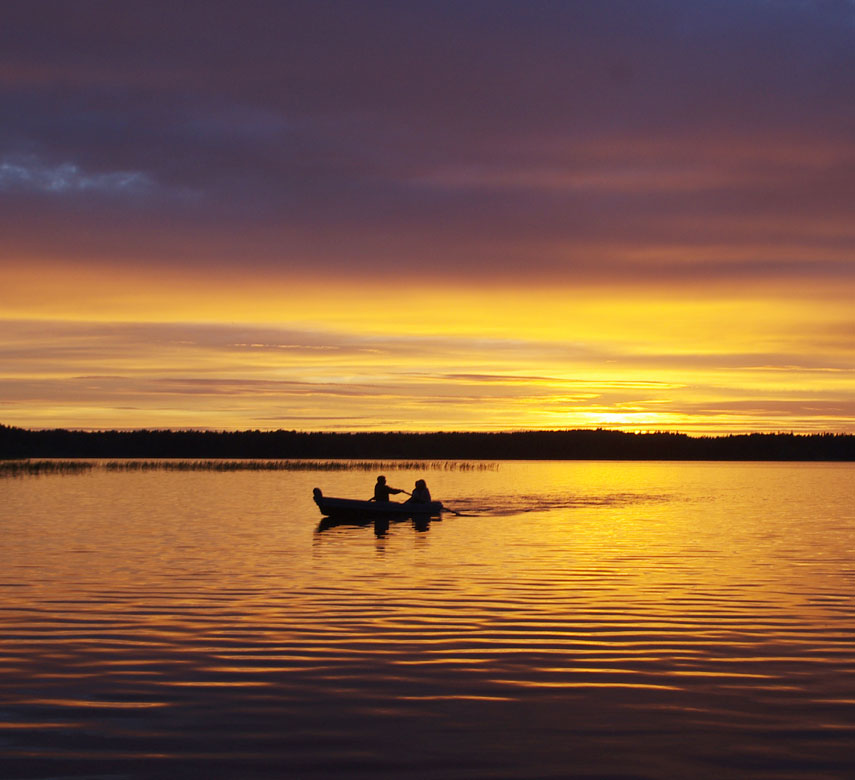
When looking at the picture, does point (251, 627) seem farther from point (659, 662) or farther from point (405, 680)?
point (659, 662)

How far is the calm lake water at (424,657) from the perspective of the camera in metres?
10.4

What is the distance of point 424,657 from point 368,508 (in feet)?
90.7

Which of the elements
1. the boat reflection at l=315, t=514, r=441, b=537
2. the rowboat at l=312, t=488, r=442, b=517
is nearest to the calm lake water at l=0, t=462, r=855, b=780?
the boat reflection at l=315, t=514, r=441, b=537

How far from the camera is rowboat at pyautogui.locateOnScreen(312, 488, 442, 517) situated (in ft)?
138

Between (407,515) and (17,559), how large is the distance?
60.2ft

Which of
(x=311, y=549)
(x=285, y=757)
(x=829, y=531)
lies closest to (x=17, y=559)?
(x=311, y=549)

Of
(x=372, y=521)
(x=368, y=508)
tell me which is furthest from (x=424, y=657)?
(x=372, y=521)

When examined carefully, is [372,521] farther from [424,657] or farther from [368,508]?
[424,657]

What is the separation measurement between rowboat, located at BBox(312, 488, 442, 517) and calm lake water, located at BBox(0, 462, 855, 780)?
7544mm

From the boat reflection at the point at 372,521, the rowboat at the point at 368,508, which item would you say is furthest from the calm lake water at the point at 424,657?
the rowboat at the point at 368,508

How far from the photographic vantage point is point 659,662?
14719mm

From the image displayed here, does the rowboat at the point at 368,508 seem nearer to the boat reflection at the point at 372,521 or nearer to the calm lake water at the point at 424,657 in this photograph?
the boat reflection at the point at 372,521

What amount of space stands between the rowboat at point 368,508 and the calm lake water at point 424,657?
297 inches

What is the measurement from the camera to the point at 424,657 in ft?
49.2
